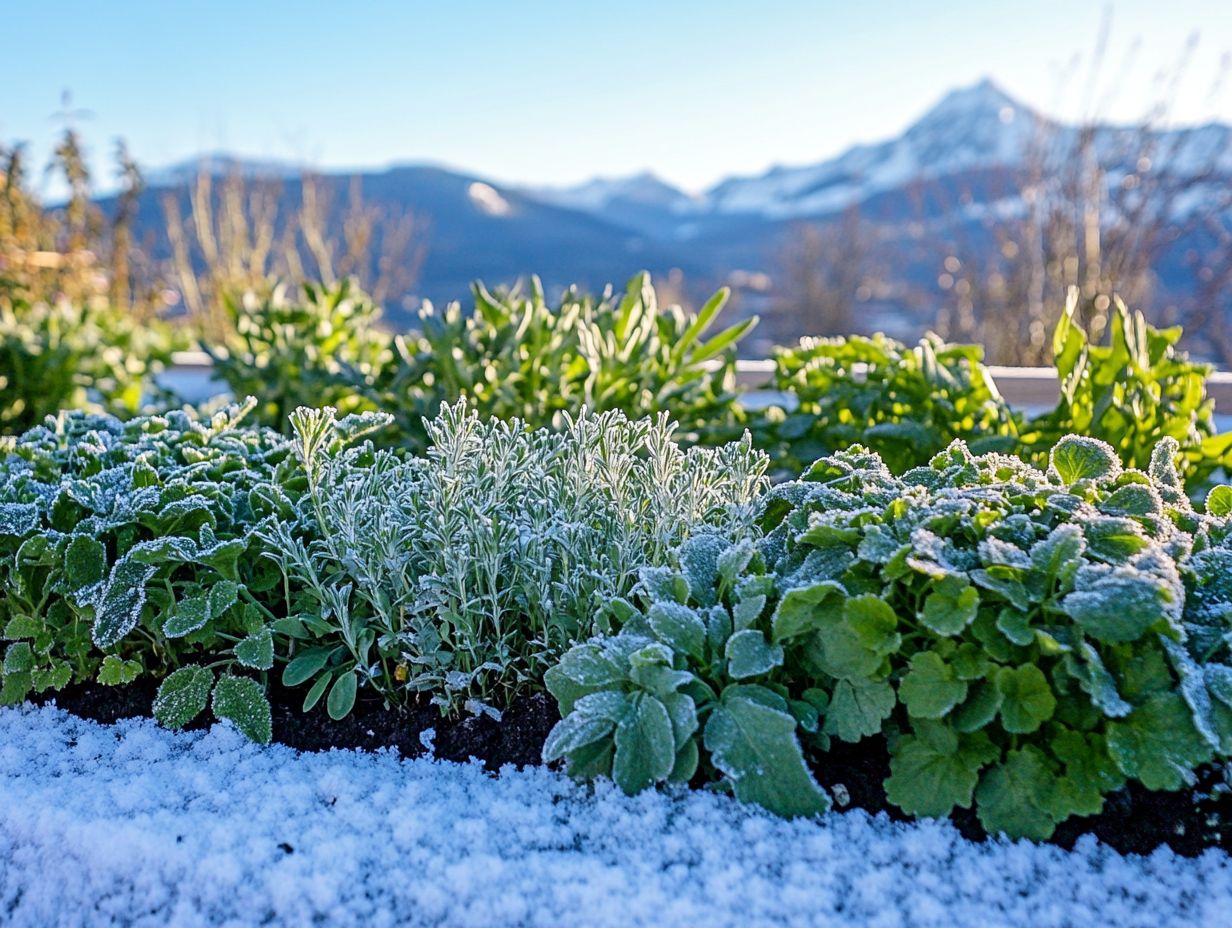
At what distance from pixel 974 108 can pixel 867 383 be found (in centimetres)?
5639

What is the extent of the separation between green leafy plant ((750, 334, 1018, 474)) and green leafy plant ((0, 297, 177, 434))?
223cm

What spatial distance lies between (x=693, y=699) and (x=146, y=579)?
88 cm

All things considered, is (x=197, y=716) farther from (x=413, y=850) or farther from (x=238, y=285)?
(x=238, y=285)

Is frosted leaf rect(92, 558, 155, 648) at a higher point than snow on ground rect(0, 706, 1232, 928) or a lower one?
higher

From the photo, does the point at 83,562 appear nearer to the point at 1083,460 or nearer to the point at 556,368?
the point at 556,368

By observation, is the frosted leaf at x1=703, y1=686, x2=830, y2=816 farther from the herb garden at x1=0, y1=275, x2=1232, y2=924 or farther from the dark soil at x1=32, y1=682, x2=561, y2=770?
the dark soil at x1=32, y1=682, x2=561, y2=770

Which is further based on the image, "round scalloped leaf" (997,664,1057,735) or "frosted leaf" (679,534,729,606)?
"frosted leaf" (679,534,729,606)

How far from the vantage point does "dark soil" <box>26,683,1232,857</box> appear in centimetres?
121

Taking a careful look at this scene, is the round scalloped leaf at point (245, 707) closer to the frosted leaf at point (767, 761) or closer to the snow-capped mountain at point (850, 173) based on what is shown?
the frosted leaf at point (767, 761)

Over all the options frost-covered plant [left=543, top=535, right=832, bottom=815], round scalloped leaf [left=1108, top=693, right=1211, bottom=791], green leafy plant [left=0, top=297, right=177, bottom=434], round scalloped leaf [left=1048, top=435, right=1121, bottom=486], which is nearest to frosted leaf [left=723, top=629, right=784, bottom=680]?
frost-covered plant [left=543, top=535, right=832, bottom=815]

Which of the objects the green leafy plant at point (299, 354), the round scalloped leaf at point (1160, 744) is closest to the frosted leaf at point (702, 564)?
the round scalloped leaf at point (1160, 744)

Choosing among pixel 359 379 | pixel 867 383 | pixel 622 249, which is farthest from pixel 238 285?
pixel 622 249

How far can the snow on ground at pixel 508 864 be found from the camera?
105cm

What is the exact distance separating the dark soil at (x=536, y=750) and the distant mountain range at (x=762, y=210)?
524 cm
